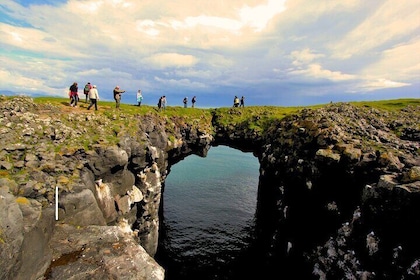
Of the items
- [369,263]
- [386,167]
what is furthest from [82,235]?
[386,167]

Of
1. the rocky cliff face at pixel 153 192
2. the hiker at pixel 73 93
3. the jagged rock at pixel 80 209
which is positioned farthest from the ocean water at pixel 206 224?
the hiker at pixel 73 93

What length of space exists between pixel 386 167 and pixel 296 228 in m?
12.3

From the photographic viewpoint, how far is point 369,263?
819 inches

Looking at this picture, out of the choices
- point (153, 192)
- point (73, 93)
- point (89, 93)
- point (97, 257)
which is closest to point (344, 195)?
point (97, 257)

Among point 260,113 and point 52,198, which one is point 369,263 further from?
point 260,113

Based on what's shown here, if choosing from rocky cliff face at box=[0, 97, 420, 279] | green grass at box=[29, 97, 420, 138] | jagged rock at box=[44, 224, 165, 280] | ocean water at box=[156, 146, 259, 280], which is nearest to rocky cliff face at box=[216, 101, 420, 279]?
rocky cliff face at box=[0, 97, 420, 279]

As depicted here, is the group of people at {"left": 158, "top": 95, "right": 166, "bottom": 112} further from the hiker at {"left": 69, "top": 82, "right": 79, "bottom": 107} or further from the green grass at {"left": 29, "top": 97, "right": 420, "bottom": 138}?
the hiker at {"left": 69, "top": 82, "right": 79, "bottom": 107}

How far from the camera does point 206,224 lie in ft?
205

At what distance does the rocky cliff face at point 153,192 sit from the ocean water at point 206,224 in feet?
25.4

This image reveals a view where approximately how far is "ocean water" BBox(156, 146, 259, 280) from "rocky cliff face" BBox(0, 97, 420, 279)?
774 cm

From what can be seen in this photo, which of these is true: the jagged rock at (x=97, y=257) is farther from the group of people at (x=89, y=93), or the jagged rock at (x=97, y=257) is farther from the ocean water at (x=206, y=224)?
the ocean water at (x=206, y=224)

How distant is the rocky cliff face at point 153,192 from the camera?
59.3 feet

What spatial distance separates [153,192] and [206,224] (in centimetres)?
2418

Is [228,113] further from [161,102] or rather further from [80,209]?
[80,209]
